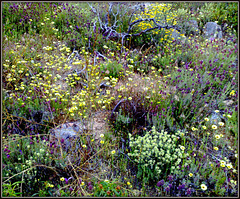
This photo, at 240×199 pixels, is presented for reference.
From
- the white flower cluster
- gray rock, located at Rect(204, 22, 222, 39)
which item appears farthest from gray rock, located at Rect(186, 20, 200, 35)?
the white flower cluster

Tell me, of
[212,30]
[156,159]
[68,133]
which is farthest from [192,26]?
[68,133]

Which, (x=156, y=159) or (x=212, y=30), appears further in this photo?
(x=212, y=30)

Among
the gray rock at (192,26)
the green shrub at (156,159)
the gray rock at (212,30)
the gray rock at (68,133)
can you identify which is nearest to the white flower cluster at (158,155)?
the green shrub at (156,159)

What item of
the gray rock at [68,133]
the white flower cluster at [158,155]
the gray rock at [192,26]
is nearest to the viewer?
the white flower cluster at [158,155]

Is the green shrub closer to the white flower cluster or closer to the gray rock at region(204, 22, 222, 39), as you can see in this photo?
the white flower cluster

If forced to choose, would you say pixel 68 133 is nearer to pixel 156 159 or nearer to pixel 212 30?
pixel 156 159

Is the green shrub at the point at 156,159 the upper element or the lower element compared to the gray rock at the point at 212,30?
lower

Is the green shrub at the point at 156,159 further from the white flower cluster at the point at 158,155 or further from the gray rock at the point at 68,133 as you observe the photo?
the gray rock at the point at 68,133

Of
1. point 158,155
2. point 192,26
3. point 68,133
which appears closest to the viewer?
point 158,155

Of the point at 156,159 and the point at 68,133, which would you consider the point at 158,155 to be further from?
the point at 68,133

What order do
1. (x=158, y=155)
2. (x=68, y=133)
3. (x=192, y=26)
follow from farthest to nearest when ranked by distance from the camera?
(x=192, y=26)
(x=68, y=133)
(x=158, y=155)

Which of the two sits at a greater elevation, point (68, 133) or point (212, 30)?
point (212, 30)

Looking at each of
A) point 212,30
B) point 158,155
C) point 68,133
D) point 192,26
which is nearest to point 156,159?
point 158,155

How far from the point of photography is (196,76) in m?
3.64
